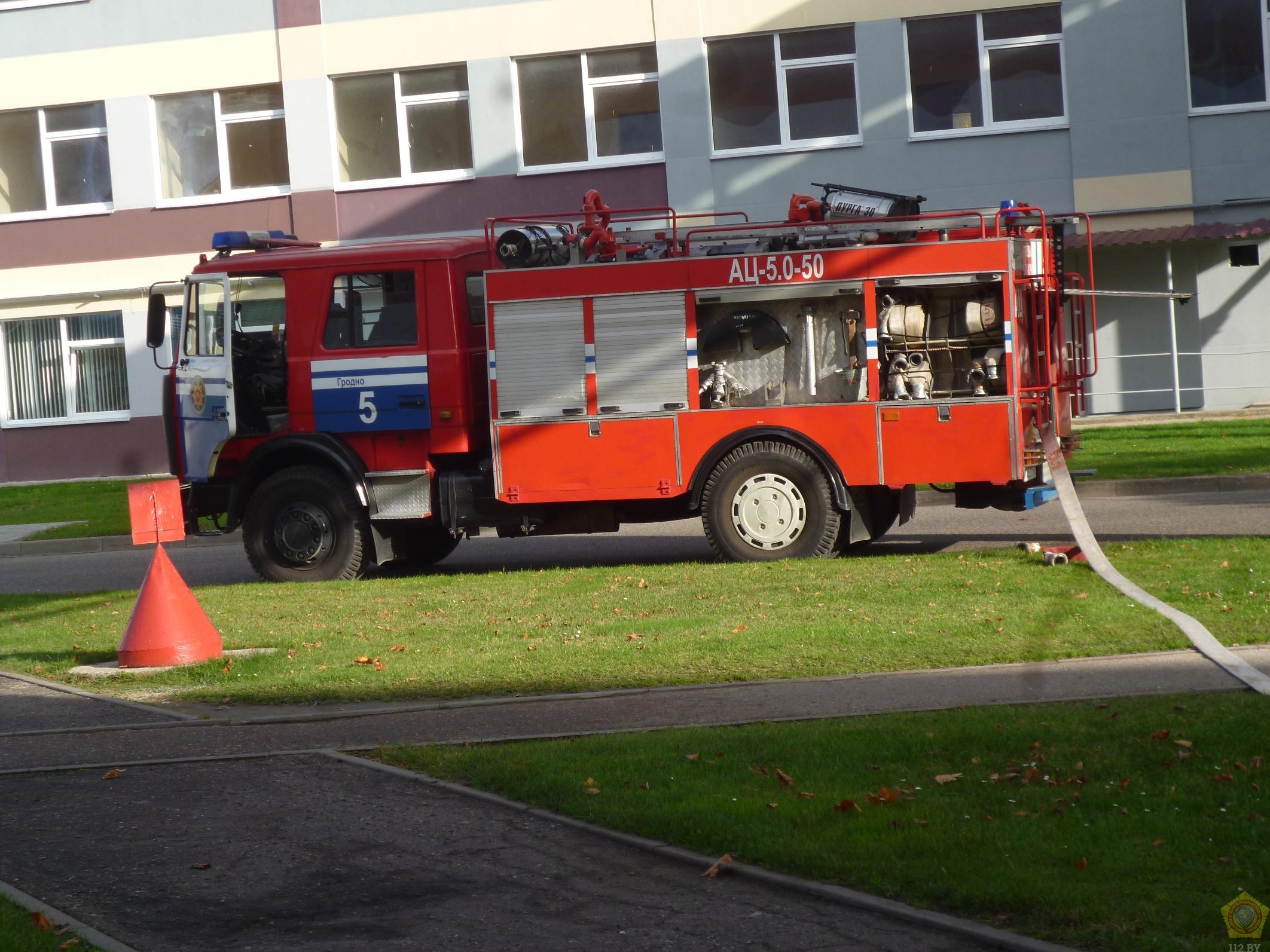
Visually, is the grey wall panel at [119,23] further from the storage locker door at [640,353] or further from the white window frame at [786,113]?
the storage locker door at [640,353]

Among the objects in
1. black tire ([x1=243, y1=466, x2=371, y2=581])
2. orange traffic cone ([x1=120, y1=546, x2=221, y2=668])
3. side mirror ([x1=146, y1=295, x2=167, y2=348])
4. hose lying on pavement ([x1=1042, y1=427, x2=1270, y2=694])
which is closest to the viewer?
hose lying on pavement ([x1=1042, y1=427, x2=1270, y2=694])

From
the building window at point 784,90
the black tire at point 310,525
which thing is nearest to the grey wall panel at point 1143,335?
the building window at point 784,90

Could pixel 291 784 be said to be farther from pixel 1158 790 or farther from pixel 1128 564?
pixel 1128 564

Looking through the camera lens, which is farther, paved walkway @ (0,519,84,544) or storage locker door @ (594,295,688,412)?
paved walkway @ (0,519,84,544)

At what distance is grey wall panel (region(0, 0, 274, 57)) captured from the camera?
25.5 m

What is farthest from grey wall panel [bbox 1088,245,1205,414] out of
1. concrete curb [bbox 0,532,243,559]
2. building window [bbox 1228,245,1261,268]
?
concrete curb [bbox 0,532,243,559]

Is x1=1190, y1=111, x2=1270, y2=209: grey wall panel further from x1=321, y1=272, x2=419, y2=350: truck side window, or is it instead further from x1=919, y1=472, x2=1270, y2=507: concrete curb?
x1=321, y1=272, x2=419, y2=350: truck side window

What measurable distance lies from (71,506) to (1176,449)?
1501 cm

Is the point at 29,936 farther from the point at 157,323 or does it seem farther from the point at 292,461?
the point at 157,323

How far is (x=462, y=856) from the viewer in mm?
5145

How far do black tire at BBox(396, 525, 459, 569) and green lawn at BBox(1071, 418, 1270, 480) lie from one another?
609 centimetres

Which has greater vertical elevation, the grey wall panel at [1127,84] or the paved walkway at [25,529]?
the grey wall panel at [1127,84]

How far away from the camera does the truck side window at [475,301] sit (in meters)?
12.7

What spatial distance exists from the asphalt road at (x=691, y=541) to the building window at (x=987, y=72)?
9.43m
